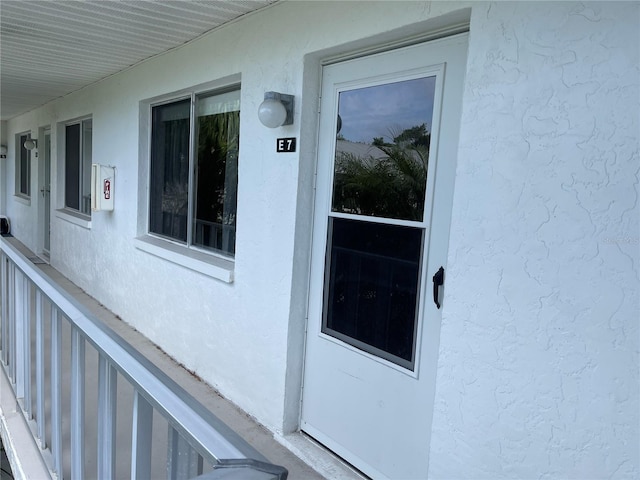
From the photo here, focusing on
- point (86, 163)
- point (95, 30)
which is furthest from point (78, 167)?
point (95, 30)

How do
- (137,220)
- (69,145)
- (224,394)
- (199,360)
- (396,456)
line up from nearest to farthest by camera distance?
(396,456)
(224,394)
(199,360)
(137,220)
(69,145)

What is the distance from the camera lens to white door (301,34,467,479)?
6.79 ft

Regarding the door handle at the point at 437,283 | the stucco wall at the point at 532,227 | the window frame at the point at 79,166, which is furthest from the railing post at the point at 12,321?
the window frame at the point at 79,166

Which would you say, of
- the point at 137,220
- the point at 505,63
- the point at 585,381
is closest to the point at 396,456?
the point at 585,381

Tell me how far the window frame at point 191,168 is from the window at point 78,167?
206 centimetres

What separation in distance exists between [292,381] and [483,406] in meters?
1.24

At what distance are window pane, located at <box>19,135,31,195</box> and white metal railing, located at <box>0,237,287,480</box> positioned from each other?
23.1 feet

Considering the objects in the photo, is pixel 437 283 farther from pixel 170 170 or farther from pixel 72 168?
pixel 72 168

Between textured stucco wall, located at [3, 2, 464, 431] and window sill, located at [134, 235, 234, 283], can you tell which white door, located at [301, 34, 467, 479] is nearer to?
textured stucco wall, located at [3, 2, 464, 431]

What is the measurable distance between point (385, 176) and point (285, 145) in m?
0.67

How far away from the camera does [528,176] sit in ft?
5.34

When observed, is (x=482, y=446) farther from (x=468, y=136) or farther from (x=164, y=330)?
(x=164, y=330)

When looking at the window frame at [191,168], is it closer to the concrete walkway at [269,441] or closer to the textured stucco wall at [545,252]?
the concrete walkway at [269,441]

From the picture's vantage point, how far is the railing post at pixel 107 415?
1.43 m
